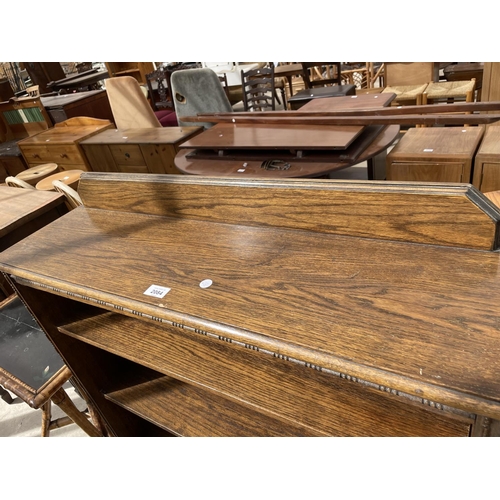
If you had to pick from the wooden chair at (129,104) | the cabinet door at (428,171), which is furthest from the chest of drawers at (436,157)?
the wooden chair at (129,104)

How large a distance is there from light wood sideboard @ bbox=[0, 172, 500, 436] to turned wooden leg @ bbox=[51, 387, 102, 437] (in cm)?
21

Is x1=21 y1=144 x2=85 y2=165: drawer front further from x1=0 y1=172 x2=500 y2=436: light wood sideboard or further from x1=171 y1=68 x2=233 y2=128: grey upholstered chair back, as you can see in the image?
x1=0 y1=172 x2=500 y2=436: light wood sideboard

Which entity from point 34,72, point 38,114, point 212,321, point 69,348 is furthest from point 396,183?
point 34,72

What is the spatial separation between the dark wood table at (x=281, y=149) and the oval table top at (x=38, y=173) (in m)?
1.73

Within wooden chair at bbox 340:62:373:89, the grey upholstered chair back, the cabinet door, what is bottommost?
wooden chair at bbox 340:62:373:89

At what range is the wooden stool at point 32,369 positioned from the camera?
1298mm

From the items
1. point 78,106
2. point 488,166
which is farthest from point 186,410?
point 78,106

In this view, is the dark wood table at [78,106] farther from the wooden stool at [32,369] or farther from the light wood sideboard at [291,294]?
the light wood sideboard at [291,294]

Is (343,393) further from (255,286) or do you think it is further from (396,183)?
(396,183)

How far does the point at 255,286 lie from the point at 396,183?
1.11 feet

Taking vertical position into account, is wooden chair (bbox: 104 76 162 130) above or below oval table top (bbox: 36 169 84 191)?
above

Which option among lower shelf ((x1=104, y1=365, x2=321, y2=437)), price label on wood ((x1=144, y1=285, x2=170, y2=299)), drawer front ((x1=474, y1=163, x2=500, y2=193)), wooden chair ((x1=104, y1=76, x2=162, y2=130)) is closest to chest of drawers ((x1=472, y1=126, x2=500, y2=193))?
drawer front ((x1=474, y1=163, x2=500, y2=193))

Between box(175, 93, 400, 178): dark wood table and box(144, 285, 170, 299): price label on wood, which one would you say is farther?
box(175, 93, 400, 178): dark wood table

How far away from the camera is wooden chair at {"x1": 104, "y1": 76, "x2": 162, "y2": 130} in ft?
12.5
